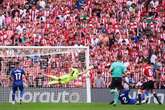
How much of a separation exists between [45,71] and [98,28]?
324 inches

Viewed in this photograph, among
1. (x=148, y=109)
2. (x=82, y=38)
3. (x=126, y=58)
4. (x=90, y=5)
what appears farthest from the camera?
(x=90, y=5)

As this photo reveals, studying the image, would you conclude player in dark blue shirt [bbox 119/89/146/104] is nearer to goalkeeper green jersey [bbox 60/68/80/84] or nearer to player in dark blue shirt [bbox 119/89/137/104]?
player in dark blue shirt [bbox 119/89/137/104]

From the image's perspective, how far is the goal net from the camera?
35.0 metres

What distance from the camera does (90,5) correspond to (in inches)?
1772

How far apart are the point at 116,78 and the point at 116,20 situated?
12962 millimetres

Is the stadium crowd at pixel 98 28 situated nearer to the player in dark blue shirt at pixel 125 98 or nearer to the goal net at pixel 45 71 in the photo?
the goal net at pixel 45 71

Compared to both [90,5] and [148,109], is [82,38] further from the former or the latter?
[148,109]

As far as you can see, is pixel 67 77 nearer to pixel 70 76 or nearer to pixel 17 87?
pixel 70 76

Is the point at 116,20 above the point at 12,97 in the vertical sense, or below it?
above

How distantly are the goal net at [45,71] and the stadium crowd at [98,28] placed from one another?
1.67 meters

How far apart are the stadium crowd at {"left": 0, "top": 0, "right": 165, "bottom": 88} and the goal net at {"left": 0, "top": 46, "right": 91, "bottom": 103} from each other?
1.67 m

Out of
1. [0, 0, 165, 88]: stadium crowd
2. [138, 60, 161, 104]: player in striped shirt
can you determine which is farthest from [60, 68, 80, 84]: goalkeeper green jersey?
[138, 60, 161, 104]: player in striped shirt

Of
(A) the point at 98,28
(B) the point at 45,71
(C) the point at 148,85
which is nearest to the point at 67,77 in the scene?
(B) the point at 45,71

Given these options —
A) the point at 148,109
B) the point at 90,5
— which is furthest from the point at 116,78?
the point at 90,5
